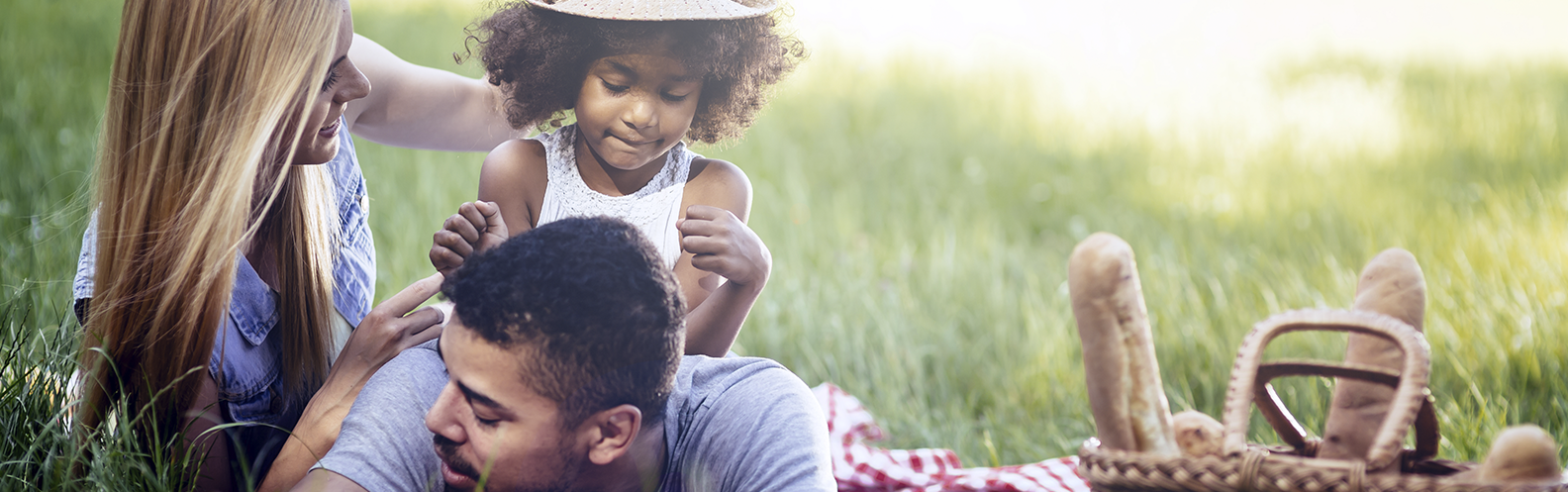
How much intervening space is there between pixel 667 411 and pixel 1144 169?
415 cm

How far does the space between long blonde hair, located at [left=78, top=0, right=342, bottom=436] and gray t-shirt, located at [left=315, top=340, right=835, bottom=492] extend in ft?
1.13

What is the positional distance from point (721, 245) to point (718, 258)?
0.07 ft

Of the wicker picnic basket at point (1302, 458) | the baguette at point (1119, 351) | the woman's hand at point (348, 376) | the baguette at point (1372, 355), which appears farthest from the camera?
the woman's hand at point (348, 376)

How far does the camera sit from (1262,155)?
5.15m

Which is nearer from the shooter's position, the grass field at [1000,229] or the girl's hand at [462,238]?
the girl's hand at [462,238]

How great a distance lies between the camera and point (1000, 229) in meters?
4.38

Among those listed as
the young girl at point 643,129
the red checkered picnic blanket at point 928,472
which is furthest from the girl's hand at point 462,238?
the red checkered picnic blanket at point 928,472

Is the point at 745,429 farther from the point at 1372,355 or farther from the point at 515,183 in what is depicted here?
the point at 1372,355

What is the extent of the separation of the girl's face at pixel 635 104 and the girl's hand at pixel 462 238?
21 cm

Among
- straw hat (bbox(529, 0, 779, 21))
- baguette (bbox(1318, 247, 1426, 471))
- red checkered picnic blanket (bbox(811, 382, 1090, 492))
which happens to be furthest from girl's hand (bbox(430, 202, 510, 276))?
baguette (bbox(1318, 247, 1426, 471))

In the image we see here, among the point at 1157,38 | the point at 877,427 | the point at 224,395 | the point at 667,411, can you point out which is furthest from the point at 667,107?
the point at 1157,38

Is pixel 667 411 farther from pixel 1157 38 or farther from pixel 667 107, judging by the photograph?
pixel 1157 38

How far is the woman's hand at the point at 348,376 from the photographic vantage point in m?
1.55

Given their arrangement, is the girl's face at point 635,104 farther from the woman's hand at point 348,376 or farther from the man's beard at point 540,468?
the man's beard at point 540,468
